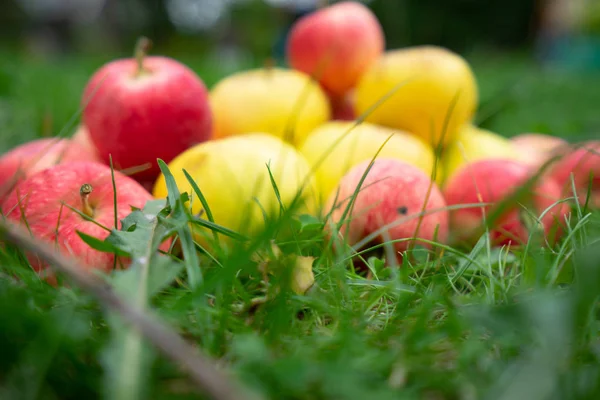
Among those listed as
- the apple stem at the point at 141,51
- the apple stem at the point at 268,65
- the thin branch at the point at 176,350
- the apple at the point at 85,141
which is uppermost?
the apple stem at the point at 141,51

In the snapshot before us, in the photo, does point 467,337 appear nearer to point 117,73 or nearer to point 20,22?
point 117,73

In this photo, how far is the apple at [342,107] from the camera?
1423mm

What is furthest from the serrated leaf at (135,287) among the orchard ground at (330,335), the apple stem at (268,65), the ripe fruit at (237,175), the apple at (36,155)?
the apple stem at (268,65)

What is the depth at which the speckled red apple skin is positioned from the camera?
96cm

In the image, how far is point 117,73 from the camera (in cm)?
101

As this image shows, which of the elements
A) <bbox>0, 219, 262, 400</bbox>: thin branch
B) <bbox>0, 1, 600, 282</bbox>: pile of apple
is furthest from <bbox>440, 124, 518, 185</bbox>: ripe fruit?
<bbox>0, 219, 262, 400</bbox>: thin branch

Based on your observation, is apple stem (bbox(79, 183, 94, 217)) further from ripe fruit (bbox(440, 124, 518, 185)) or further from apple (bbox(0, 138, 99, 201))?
ripe fruit (bbox(440, 124, 518, 185))

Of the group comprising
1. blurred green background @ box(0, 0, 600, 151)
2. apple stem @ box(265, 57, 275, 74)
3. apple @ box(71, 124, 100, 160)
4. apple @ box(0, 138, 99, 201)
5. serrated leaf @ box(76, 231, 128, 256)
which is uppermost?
apple stem @ box(265, 57, 275, 74)

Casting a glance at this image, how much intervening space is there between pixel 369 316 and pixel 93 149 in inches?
30.7

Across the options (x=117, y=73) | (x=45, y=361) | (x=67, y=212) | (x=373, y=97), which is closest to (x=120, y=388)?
(x=45, y=361)

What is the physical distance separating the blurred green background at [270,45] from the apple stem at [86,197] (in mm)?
142

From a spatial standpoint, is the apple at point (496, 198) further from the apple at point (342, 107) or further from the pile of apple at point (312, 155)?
the apple at point (342, 107)

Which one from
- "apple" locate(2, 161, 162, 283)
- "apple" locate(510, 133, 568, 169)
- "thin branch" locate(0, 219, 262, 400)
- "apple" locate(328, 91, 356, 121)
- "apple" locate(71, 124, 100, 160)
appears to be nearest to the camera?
"thin branch" locate(0, 219, 262, 400)

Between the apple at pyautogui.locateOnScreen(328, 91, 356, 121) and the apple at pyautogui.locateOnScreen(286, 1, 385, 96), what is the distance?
0.03 m
